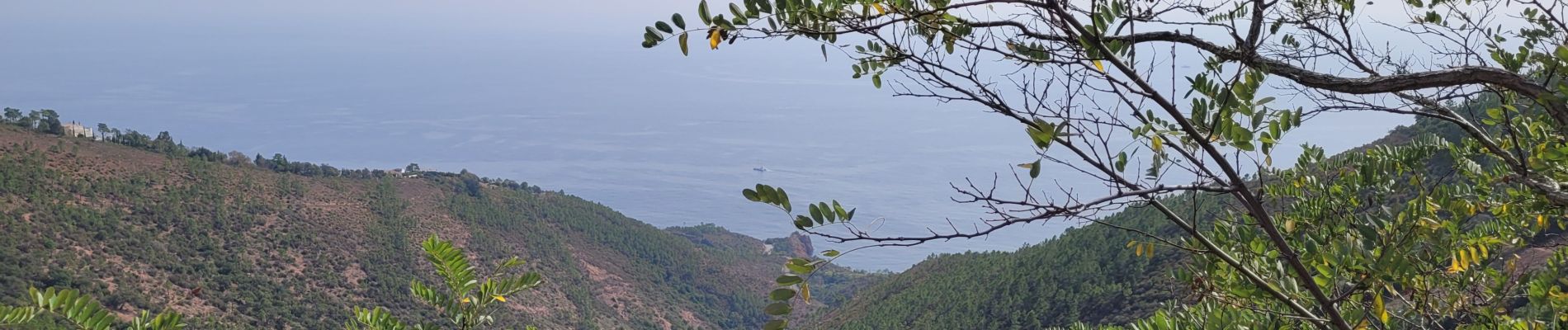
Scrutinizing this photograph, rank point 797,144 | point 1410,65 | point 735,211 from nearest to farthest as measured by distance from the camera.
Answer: point 1410,65 < point 735,211 < point 797,144

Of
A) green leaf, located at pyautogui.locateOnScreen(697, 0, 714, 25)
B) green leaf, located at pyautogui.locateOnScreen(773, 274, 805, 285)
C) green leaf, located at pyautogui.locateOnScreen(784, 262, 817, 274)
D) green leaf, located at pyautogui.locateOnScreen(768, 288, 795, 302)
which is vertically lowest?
green leaf, located at pyautogui.locateOnScreen(768, 288, 795, 302)

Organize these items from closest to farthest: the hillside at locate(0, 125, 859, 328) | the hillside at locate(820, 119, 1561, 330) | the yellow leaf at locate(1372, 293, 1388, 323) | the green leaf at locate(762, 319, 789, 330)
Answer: the green leaf at locate(762, 319, 789, 330) < the yellow leaf at locate(1372, 293, 1388, 323) < the hillside at locate(820, 119, 1561, 330) < the hillside at locate(0, 125, 859, 328)

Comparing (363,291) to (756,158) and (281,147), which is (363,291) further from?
(281,147)

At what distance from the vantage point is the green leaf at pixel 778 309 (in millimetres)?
1458

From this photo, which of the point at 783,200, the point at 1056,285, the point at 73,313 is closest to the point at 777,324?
the point at 783,200

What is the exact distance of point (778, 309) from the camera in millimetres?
1471

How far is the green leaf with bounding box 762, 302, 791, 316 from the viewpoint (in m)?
1.46

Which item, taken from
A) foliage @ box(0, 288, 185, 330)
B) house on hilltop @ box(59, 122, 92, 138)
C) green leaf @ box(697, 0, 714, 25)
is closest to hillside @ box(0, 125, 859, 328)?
house on hilltop @ box(59, 122, 92, 138)

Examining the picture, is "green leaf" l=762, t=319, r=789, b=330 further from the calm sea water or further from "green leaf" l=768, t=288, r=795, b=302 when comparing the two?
the calm sea water

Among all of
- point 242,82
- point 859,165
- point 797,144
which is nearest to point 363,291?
point 859,165

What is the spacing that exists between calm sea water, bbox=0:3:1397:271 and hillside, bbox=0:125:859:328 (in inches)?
298

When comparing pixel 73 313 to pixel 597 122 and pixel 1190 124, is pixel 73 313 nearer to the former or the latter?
pixel 1190 124

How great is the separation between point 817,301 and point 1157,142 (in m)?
30.0

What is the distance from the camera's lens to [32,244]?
16.4 meters
